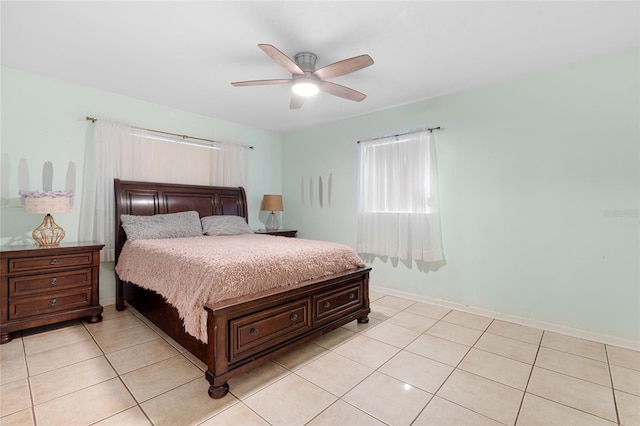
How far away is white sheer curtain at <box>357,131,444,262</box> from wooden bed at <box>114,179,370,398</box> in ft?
3.43

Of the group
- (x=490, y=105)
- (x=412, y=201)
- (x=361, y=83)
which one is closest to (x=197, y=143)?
(x=361, y=83)

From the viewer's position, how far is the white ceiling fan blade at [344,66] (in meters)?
2.09

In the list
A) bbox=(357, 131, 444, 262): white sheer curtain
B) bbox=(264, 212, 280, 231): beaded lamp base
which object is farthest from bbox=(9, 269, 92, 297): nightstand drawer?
bbox=(357, 131, 444, 262): white sheer curtain

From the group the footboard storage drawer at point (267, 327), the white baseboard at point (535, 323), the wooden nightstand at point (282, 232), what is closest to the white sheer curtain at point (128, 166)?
the wooden nightstand at point (282, 232)

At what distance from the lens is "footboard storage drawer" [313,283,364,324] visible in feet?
8.00

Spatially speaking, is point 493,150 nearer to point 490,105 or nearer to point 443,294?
point 490,105

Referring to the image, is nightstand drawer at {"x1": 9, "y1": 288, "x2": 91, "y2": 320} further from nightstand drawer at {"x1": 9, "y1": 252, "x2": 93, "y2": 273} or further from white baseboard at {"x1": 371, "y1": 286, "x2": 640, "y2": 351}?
white baseboard at {"x1": 371, "y1": 286, "x2": 640, "y2": 351}

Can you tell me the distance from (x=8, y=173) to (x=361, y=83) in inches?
144

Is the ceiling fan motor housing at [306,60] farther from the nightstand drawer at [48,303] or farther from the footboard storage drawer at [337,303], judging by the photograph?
the nightstand drawer at [48,303]

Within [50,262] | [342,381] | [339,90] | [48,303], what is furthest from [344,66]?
[48,303]

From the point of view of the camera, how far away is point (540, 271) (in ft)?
9.42

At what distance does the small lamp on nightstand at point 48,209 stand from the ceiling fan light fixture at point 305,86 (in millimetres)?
2466

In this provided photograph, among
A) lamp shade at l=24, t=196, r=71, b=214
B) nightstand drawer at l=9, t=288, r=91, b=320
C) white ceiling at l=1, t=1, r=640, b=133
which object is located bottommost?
nightstand drawer at l=9, t=288, r=91, b=320

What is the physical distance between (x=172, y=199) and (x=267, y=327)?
8.39 ft
